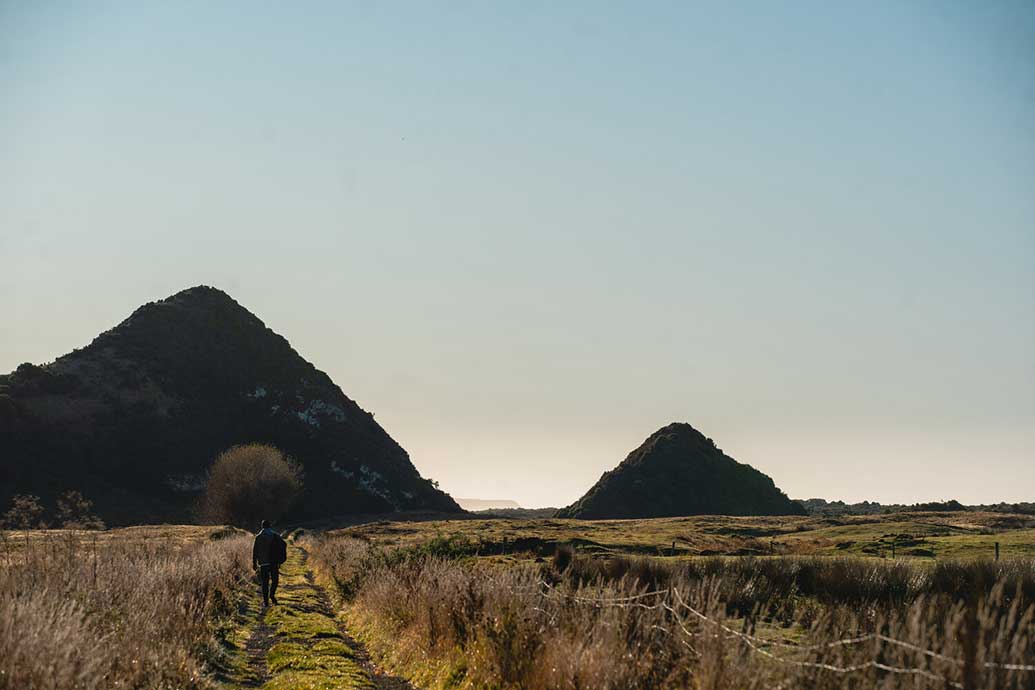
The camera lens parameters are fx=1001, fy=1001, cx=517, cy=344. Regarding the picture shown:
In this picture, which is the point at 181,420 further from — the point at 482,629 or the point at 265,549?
the point at 482,629

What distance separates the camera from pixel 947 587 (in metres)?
30.7

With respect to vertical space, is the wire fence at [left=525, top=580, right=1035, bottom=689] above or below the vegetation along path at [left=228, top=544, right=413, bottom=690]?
above

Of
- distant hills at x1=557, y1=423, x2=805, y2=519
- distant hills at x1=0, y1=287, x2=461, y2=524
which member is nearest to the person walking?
distant hills at x1=0, y1=287, x2=461, y2=524

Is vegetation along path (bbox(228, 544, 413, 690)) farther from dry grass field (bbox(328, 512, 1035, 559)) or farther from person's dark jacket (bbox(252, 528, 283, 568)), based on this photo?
dry grass field (bbox(328, 512, 1035, 559))

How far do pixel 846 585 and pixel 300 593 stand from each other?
18682 mm

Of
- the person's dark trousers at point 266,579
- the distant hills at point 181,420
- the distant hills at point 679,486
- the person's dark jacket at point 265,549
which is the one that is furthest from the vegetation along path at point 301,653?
the distant hills at point 679,486

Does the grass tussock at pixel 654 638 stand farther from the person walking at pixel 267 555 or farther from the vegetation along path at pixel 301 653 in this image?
the person walking at pixel 267 555

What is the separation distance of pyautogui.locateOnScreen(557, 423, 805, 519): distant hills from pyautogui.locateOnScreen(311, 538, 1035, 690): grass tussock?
13013 cm

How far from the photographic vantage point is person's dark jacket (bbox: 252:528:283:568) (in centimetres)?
2941

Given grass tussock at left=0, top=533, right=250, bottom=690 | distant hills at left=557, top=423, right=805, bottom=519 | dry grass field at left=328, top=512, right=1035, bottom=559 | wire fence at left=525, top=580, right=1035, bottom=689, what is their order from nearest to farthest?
wire fence at left=525, top=580, right=1035, bottom=689 < grass tussock at left=0, top=533, right=250, bottom=690 < dry grass field at left=328, top=512, right=1035, bottom=559 < distant hills at left=557, top=423, right=805, bottom=519

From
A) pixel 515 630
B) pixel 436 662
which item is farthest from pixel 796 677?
pixel 436 662

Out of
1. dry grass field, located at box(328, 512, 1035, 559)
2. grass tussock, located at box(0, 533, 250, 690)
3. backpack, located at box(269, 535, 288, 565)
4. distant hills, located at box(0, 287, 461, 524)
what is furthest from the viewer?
distant hills, located at box(0, 287, 461, 524)

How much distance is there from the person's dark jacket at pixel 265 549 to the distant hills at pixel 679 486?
127 m

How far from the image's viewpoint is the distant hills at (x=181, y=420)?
128750mm
